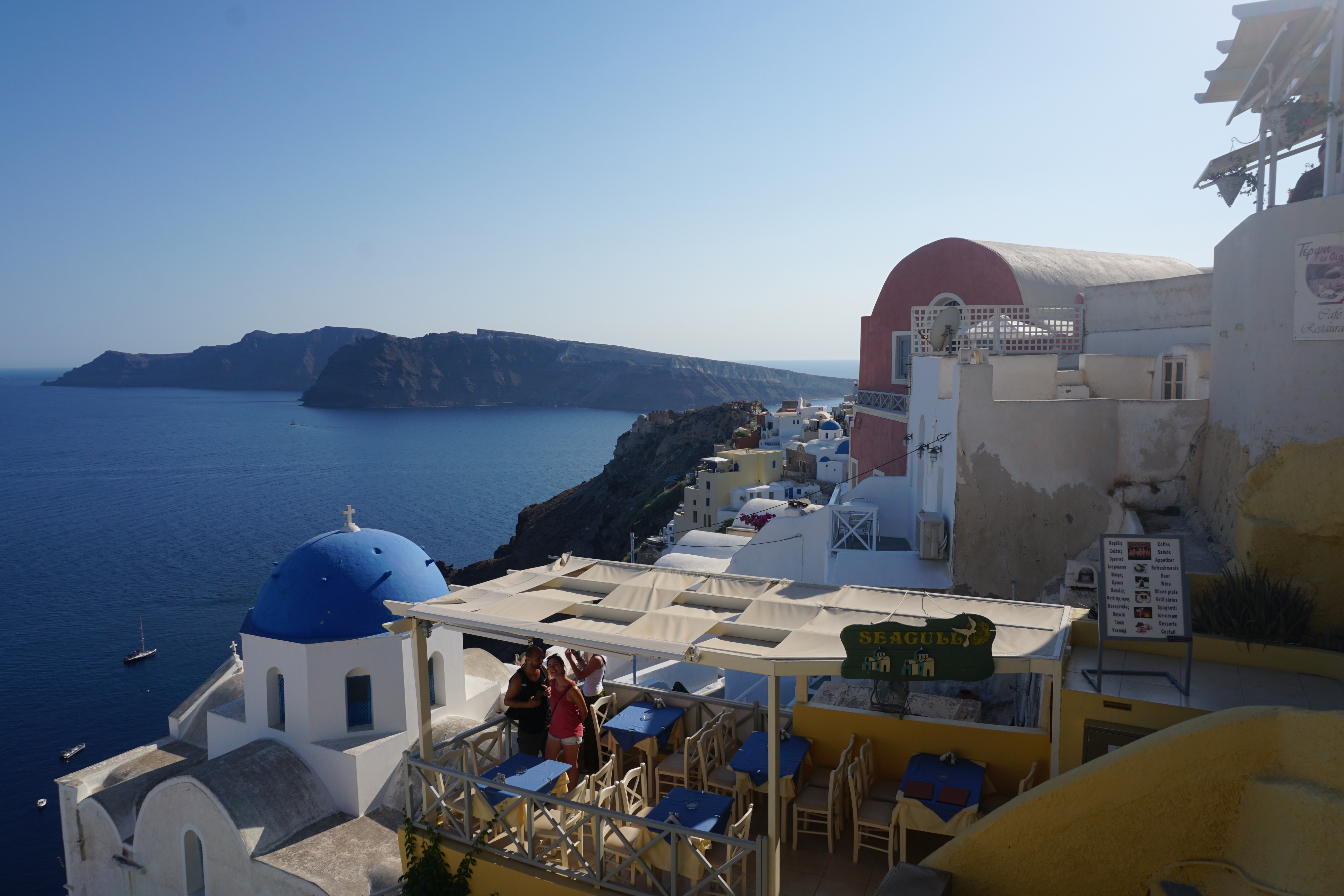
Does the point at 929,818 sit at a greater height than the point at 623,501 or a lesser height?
greater

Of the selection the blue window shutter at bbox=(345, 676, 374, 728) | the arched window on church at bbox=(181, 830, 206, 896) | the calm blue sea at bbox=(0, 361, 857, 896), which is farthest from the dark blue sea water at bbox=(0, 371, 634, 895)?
the blue window shutter at bbox=(345, 676, 374, 728)

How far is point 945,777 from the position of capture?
6305 mm

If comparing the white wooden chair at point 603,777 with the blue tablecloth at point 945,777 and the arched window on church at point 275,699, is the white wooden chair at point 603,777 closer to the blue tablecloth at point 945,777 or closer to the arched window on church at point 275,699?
the blue tablecloth at point 945,777

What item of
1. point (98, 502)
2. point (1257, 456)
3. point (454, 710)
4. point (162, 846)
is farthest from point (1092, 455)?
point (98, 502)

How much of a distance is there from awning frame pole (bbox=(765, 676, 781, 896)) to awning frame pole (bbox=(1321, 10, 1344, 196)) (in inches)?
306

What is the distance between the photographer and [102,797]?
1175cm

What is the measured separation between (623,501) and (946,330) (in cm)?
6232

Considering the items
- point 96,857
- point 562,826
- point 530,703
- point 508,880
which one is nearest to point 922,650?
point 562,826

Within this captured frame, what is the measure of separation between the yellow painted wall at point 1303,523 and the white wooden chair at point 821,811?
4.79 m

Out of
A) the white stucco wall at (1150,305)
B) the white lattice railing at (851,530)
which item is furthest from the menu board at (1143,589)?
the white stucco wall at (1150,305)

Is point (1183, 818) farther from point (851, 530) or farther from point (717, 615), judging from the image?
point (851, 530)

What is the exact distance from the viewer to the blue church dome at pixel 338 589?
1102 centimetres

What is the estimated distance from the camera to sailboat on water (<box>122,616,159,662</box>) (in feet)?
128

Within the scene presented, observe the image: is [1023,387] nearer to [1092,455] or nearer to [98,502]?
[1092,455]
